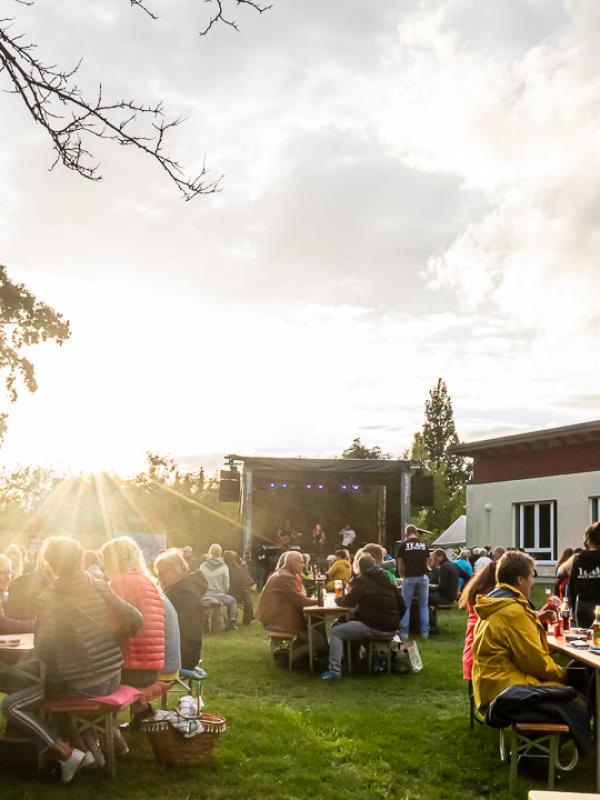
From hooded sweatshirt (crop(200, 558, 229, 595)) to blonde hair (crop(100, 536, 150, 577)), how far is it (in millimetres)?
7801

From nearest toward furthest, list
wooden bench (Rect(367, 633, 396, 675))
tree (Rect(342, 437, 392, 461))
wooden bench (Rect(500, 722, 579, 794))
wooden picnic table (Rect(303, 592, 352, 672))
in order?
Answer: wooden bench (Rect(500, 722, 579, 794))
wooden bench (Rect(367, 633, 396, 675))
wooden picnic table (Rect(303, 592, 352, 672))
tree (Rect(342, 437, 392, 461))

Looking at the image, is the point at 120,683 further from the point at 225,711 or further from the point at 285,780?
the point at 225,711

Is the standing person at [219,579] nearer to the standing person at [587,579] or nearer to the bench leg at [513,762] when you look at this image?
the standing person at [587,579]

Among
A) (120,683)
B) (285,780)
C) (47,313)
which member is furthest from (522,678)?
(47,313)

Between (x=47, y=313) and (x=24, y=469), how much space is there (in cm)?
3489

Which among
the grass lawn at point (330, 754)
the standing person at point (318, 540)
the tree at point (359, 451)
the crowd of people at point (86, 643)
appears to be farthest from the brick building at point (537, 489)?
the tree at point (359, 451)

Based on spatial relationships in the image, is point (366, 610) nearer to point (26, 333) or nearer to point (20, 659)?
point (20, 659)

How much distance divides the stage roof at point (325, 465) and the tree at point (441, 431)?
2362 inches

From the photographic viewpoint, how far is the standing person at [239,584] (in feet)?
48.1

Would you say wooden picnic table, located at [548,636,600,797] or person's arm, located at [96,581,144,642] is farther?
person's arm, located at [96,581,144,642]

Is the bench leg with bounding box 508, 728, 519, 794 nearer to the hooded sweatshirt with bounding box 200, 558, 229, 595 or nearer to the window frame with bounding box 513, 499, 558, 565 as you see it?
the hooded sweatshirt with bounding box 200, 558, 229, 595

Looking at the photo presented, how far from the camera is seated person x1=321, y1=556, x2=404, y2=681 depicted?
9.26 m

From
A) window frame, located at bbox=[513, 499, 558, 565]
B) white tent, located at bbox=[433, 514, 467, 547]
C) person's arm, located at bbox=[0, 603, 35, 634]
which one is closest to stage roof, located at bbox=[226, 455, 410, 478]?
window frame, located at bbox=[513, 499, 558, 565]

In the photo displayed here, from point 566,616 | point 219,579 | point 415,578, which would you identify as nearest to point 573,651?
point 566,616
